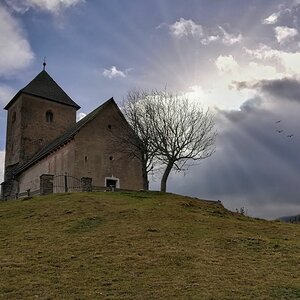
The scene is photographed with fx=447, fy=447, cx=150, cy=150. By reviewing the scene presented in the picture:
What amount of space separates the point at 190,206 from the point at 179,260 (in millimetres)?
10539

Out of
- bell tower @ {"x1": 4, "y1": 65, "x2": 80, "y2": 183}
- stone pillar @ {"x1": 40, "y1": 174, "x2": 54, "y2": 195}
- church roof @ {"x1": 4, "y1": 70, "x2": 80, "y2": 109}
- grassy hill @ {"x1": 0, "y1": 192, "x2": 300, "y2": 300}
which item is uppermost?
church roof @ {"x1": 4, "y1": 70, "x2": 80, "y2": 109}

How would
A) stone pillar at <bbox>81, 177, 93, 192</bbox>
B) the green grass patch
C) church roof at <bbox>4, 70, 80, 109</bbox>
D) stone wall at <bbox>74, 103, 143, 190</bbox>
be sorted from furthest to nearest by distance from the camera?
church roof at <bbox>4, 70, 80, 109</bbox> → stone wall at <bbox>74, 103, 143, 190</bbox> → stone pillar at <bbox>81, 177, 93, 192</bbox> → the green grass patch

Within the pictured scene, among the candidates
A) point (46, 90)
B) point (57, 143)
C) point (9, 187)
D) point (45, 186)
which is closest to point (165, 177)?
point (45, 186)

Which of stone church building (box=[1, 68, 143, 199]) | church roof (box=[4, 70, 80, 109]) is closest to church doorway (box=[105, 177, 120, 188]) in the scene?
stone church building (box=[1, 68, 143, 199])

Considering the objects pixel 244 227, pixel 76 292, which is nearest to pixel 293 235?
pixel 244 227

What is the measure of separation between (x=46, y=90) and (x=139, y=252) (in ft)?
112

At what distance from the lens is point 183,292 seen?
429 inches

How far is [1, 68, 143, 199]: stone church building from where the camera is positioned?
32.5 meters

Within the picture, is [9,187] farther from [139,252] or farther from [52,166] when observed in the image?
[139,252]

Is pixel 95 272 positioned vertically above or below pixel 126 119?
below

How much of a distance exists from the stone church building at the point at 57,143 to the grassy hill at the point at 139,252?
811cm

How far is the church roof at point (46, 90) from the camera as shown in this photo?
44.7 m

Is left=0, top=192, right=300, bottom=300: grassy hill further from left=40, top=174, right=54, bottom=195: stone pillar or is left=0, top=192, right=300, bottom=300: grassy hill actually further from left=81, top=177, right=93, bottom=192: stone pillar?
left=81, top=177, right=93, bottom=192: stone pillar

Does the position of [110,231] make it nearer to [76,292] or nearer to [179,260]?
[179,260]
